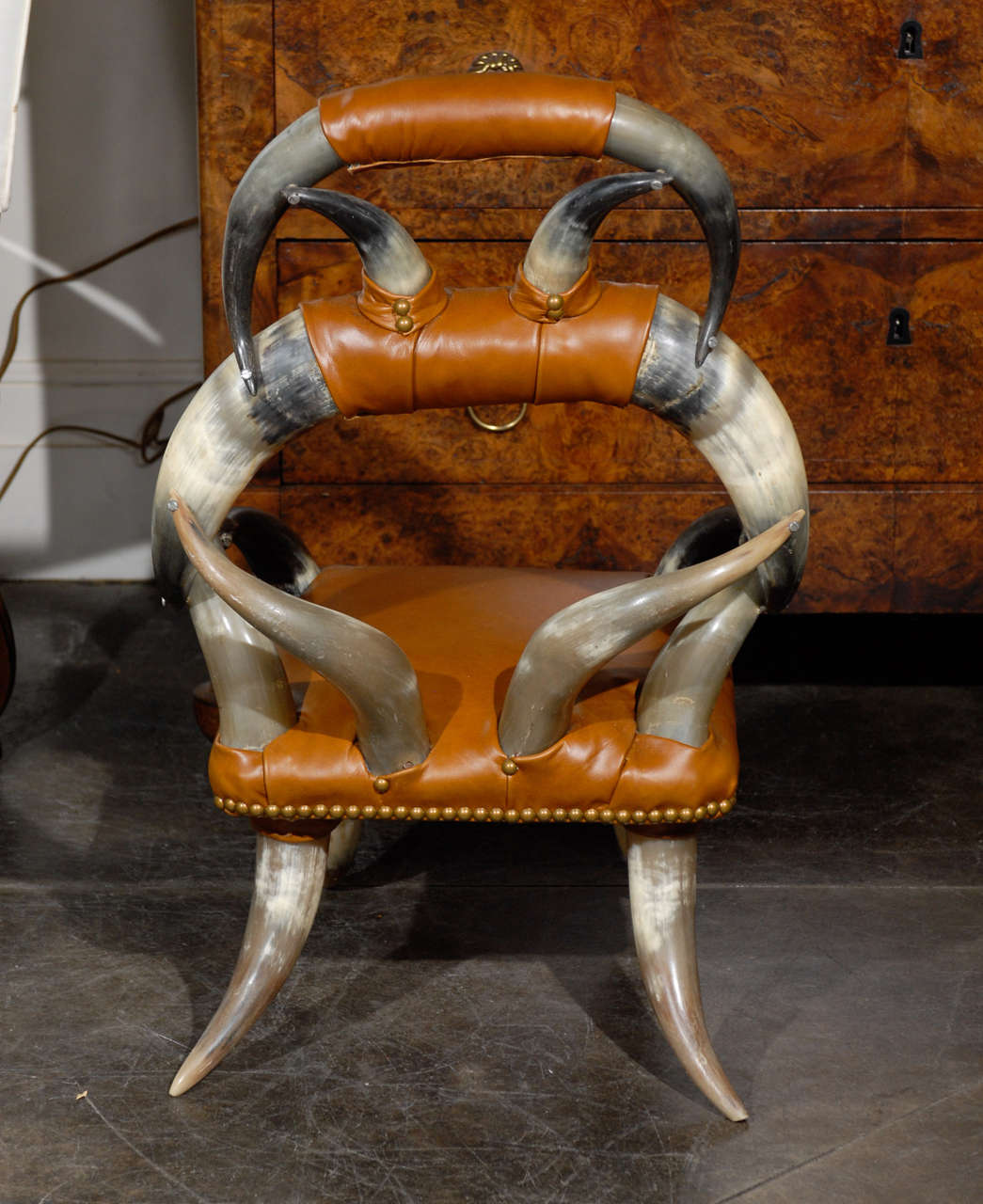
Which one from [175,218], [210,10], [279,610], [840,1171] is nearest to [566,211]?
[279,610]

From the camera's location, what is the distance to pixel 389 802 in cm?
102

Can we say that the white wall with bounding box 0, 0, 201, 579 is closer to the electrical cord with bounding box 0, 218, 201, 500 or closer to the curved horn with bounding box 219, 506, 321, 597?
the electrical cord with bounding box 0, 218, 201, 500

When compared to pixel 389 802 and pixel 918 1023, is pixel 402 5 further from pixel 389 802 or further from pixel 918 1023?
pixel 918 1023

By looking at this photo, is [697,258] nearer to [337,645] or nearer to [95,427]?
[337,645]

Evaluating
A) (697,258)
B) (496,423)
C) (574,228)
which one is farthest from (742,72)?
(574,228)

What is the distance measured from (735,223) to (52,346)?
165 cm

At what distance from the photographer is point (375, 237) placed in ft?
3.03

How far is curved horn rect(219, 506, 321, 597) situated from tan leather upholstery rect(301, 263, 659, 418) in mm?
299

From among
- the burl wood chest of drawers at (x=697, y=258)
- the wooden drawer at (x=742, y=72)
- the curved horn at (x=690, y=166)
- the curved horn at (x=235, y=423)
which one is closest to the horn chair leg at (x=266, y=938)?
the curved horn at (x=235, y=423)

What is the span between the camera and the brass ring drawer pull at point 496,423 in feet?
5.41

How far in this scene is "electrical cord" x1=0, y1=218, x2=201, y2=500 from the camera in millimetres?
2330

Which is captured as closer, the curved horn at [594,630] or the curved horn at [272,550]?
the curved horn at [594,630]

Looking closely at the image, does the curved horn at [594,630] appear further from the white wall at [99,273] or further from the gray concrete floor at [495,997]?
the white wall at [99,273]

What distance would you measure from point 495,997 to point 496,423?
0.67 meters
